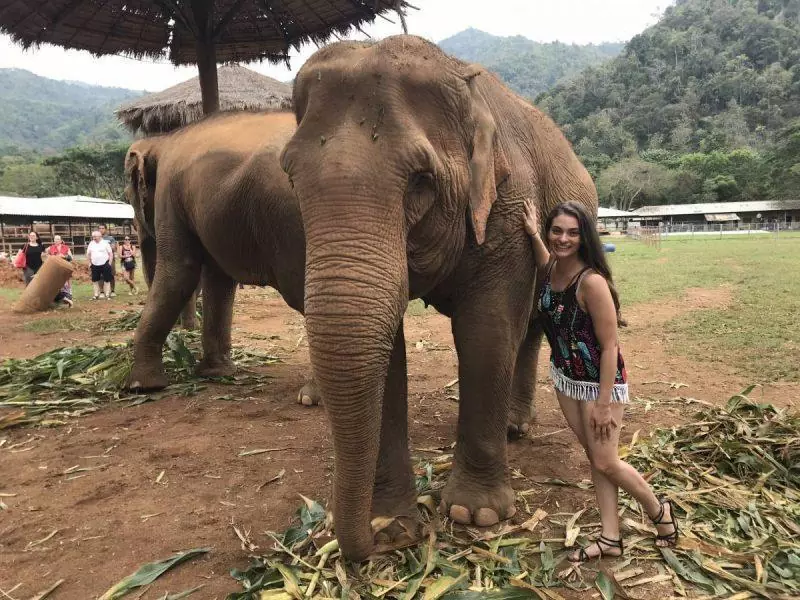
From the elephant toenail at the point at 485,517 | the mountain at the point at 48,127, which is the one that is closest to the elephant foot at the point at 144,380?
the elephant toenail at the point at 485,517

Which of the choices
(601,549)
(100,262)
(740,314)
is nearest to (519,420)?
(601,549)

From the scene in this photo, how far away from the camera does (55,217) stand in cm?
2808

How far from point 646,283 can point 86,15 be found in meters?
12.9

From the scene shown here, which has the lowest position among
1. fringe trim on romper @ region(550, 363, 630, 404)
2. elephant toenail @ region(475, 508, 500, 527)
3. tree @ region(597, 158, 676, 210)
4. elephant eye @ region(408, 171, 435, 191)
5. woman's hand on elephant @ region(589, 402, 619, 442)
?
elephant toenail @ region(475, 508, 500, 527)

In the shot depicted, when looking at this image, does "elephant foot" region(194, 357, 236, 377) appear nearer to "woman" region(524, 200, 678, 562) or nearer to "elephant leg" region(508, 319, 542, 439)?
"elephant leg" region(508, 319, 542, 439)

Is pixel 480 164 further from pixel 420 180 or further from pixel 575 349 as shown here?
pixel 575 349

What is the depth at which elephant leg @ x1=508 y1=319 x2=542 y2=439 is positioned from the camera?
4.68 m

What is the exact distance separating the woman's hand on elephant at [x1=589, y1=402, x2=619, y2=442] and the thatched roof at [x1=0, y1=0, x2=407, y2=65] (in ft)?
20.3

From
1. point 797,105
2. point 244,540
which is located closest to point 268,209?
point 244,540

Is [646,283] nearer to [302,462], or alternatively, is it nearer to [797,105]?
[302,462]

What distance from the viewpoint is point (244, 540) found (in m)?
Result: 3.15

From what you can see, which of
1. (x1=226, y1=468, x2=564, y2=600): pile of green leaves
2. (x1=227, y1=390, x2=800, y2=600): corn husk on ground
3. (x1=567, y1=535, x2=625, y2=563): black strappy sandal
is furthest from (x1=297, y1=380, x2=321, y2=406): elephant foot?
(x1=567, y1=535, x2=625, y2=563): black strappy sandal

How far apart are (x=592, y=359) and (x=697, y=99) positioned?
12029 cm

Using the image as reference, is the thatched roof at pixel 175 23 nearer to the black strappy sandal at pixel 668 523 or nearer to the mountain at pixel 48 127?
the black strappy sandal at pixel 668 523
